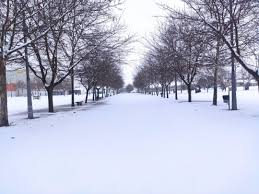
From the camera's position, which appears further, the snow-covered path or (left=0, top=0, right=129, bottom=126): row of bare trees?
(left=0, top=0, right=129, bottom=126): row of bare trees

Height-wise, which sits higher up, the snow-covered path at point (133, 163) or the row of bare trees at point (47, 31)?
the row of bare trees at point (47, 31)

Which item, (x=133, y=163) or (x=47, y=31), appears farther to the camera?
(x=47, y=31)

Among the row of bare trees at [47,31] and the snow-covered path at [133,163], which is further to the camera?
the row of bare trees at [47,31]

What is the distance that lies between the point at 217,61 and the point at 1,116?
44.3 feet

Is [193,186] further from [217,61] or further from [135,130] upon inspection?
[217,61]

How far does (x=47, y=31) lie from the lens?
17.2m

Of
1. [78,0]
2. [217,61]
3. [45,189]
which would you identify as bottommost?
[45,189]

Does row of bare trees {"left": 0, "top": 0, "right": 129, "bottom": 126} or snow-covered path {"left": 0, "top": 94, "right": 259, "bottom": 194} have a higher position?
row of bare trees {"left": 0, "top": 0, "right": 129, "bottom": 126}

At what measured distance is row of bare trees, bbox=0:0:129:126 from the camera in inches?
683

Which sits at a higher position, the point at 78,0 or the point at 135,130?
the point at 78,0

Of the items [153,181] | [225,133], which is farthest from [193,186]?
[225,133]

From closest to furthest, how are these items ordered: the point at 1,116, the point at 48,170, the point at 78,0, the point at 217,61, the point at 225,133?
the point at 48,170
the point at 225,133
the point at 1,116
the point at 78,0
the point at 217,61

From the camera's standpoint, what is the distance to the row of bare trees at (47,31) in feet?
57.0

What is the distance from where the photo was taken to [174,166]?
7.88 metres
